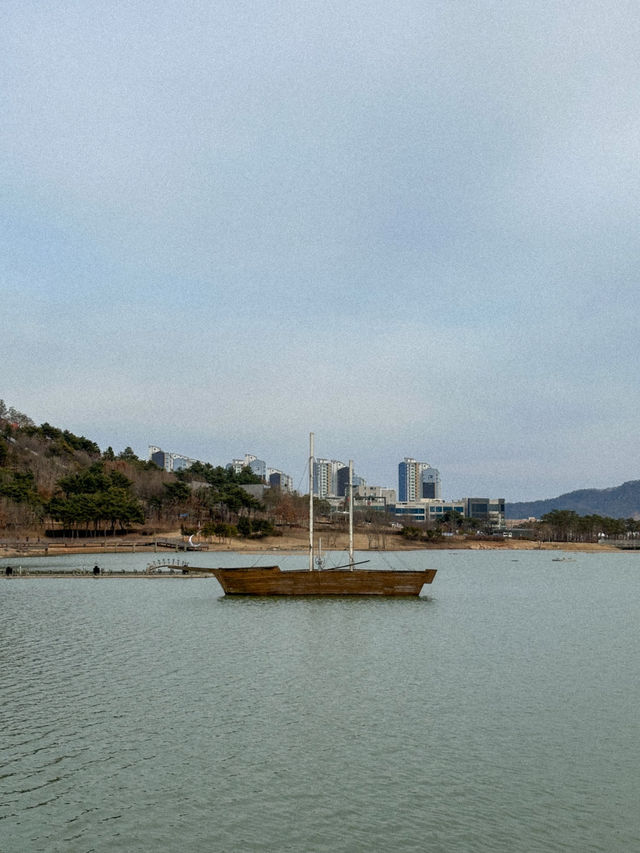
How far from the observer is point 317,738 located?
20.1 m

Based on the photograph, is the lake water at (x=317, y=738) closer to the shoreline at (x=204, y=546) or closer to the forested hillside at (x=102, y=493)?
the shoreline at (x=204, y=546)

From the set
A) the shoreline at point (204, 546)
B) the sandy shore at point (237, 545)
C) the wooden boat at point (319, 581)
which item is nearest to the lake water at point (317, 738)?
the wooden boat at point (319, 581)

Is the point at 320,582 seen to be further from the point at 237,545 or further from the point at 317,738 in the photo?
the point at 237,545

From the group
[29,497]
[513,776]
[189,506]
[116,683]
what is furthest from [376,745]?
[189,506]

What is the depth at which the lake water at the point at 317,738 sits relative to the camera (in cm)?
1434

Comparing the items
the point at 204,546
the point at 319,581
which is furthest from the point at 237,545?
the point at 319,581

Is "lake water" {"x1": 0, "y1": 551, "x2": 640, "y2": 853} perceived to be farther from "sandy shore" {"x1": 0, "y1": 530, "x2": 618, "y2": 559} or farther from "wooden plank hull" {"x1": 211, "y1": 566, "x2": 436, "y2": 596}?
"sandy shore" {"x1": 0, "y1": 530, "x2": 618, "y2": 559}

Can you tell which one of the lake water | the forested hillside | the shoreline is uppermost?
the forested hillside

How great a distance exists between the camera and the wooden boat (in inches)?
2104

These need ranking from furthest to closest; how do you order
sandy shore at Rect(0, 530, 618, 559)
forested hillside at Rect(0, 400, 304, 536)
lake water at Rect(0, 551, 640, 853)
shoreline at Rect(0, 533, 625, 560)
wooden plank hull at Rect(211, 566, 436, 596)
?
1. forested hillside at Rect(0, 400, 304, 536)
2. sandy shore at Rect(0, 530, 618, 559)
3. shoreline at Rect(0, 533, 625, 560)
4. wooden plank hull at Rect(211, 566, 436, 596)
5. lake water at Rect(0, 551, 640, 853)

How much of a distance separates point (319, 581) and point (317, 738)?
1315 inches

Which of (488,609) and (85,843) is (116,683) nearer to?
(85,843)

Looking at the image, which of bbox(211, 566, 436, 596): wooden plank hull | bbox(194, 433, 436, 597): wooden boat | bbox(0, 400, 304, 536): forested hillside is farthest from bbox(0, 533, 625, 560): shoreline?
bbox(194, 433, 436, 597): wooden boat

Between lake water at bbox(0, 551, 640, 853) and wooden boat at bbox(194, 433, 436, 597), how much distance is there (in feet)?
36.8
